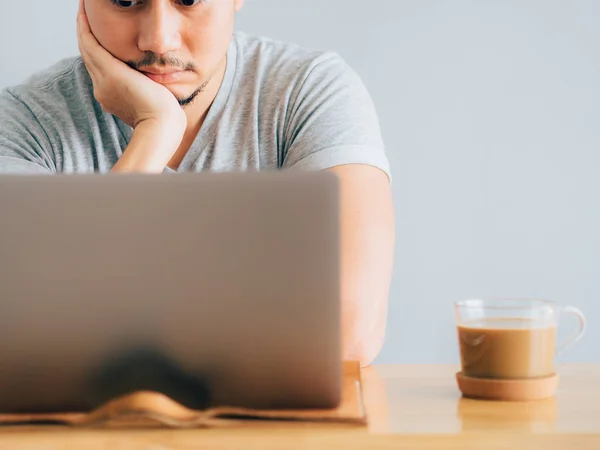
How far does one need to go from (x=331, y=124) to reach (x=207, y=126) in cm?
28

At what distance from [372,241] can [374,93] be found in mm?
891

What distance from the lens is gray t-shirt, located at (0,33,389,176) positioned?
1.47m

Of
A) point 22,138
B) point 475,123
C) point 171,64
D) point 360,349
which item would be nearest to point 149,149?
point 171,64

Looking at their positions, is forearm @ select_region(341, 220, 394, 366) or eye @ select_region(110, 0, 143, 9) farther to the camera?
eye @ select_region(110, 0, 143, 9)

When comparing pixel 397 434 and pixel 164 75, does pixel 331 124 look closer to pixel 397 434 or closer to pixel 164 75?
pixel 164 75

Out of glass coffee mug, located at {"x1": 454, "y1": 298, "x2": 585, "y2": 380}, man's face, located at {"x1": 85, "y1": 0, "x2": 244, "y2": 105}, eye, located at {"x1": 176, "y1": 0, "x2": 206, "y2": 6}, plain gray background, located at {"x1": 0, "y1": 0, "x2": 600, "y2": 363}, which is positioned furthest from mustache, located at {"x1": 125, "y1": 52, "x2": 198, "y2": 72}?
glass coffee mug, located at {"x1": 454, "y1": 298, "x2": 585, "y2": 380}

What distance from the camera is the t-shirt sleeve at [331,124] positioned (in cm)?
136

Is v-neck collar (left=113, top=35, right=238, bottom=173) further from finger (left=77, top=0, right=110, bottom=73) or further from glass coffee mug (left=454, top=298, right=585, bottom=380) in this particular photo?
glass coffee mug (left=454, top=298, right=585, bottom=380)

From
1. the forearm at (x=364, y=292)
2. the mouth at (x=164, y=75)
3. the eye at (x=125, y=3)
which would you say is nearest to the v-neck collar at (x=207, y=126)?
the mouth at (x=164, y=75)

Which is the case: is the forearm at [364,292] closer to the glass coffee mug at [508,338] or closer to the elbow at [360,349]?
the elbow at [360,349]

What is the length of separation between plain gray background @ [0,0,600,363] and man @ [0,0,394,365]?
0.37 m

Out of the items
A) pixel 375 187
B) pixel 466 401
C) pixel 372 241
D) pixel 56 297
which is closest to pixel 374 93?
pixel 375 187

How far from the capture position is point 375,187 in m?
1.31

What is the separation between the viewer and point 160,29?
1.42m
